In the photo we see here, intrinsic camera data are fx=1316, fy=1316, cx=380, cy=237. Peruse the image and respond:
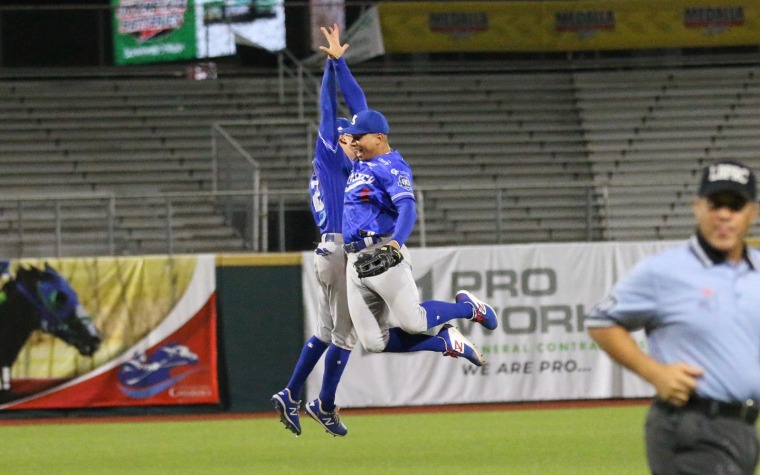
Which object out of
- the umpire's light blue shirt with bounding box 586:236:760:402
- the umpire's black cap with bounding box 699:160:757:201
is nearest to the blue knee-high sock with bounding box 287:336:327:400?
the umpire's light blue shirt with bounding box 586:236:760:402

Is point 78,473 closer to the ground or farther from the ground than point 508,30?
closer to the ground

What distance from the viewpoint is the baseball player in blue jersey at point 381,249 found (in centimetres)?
816

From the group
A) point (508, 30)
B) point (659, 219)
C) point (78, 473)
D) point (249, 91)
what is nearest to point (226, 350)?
point (78, 473)

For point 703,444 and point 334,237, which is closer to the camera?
point 703,444

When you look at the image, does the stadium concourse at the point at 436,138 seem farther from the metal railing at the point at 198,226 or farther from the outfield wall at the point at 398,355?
the outfield wall at the point at 398,355

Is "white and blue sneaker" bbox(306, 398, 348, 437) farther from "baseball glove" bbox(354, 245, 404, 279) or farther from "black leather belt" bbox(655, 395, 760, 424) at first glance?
"black leather belt" bbox(655, 395, 760, 424)

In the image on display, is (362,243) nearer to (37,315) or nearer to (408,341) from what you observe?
(408,341)

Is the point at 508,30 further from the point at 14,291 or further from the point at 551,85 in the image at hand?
the point at 14,291

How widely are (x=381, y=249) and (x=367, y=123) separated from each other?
2.71ft

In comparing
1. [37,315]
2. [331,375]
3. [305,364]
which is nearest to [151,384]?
[37,315]

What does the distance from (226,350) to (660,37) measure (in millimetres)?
12762

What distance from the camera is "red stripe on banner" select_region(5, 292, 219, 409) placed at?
1343 cm

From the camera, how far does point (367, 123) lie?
27.2 ft

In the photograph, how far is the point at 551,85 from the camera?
76.9 ft
